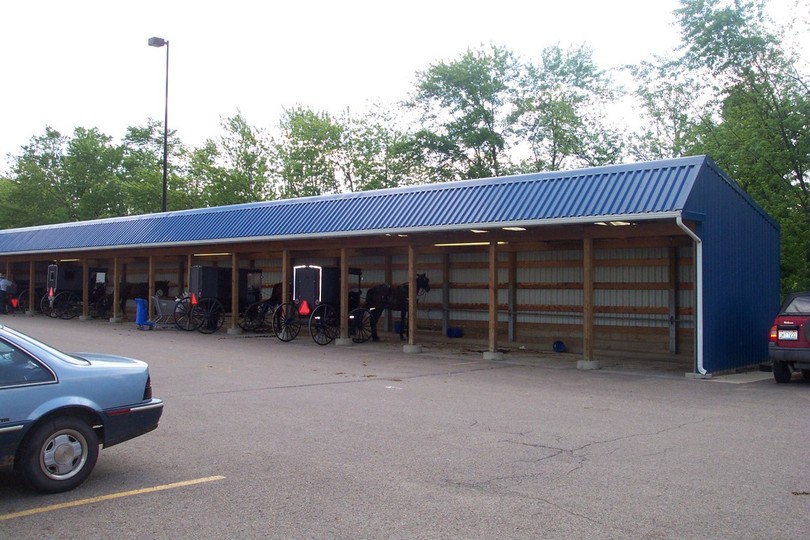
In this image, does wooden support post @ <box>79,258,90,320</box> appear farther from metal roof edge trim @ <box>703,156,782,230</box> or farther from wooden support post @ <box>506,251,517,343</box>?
metal roof edge trim @ <box>703,156,782,230</box>

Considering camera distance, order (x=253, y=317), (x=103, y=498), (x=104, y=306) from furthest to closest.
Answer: (x=104, y=306) → (x=253, y=317) → (x=103, y=498)

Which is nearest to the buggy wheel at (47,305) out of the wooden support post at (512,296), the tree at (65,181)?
the wooden support post at (512,296)

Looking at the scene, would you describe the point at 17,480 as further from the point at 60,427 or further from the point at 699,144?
Result: the point at 699,144

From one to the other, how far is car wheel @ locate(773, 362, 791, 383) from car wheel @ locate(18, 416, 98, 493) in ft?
40.4

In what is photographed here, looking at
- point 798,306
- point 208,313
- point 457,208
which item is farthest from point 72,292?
point 798,306

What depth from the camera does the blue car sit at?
6105 mm

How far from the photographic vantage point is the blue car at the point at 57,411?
6.11 m

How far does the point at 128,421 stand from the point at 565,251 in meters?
15.0

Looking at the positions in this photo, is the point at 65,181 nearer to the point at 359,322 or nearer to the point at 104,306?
the point at 104,306

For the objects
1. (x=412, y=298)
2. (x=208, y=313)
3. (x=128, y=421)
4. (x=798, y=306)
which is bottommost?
(x=128, y=421)

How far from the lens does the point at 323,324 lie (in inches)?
→ 836

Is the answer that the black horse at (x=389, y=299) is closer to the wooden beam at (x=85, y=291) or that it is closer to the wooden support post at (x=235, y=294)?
the wooden support post at (x=235, y=294)

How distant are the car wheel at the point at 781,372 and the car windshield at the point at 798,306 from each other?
1000 mm

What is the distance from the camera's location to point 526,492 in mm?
6359
